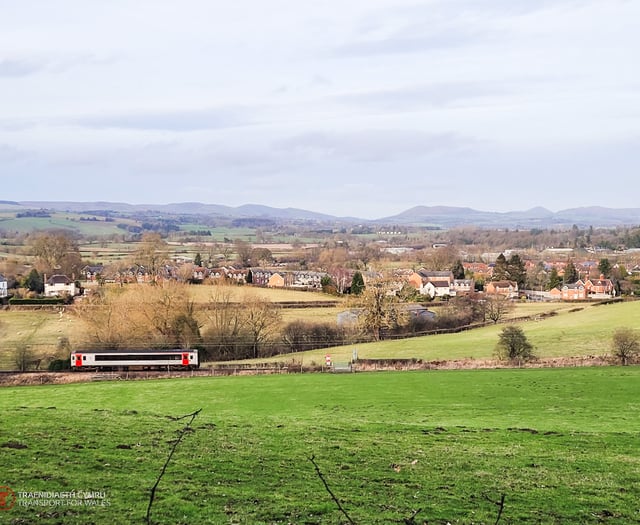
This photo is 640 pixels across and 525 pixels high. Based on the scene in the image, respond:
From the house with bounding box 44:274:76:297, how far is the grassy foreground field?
59039 millimetres

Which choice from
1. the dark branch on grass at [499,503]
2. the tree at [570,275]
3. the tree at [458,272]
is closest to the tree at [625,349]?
the dark branch on grass at [499,503]

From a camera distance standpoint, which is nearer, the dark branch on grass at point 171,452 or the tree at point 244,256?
the dark branch on grass at point 171,452

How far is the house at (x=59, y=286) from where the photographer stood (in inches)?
3403

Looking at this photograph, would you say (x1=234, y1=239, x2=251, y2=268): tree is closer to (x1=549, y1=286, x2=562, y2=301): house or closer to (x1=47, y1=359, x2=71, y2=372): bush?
(x1=549, y1=286, x2=562, y2=301): house

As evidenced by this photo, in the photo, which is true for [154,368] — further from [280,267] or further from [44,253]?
[280,267]

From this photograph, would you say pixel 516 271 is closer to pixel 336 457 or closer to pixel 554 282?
pixel 554 282

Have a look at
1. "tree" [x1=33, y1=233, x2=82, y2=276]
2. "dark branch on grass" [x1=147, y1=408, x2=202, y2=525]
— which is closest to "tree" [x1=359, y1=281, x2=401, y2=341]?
"dark branch on grass" [x1=147, y1=408, x2=202, y2=525]

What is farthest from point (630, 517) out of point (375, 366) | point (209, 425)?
point (375, 366)

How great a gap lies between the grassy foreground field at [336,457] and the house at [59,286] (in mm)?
59039

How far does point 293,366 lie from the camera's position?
4228 centimetres

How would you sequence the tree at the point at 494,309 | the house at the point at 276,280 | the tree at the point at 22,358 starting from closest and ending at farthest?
the tree at the point at 22,358 → the tree at the point at 494,309 → the house at the point at 276,280

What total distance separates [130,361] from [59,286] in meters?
48.4

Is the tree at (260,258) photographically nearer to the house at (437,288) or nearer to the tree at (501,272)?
the house at (437,288)

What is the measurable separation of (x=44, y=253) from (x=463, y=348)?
76271 millimetres
